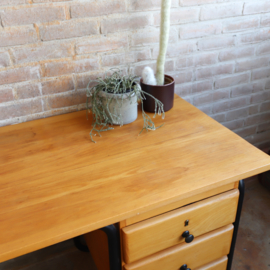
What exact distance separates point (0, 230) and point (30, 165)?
275mm

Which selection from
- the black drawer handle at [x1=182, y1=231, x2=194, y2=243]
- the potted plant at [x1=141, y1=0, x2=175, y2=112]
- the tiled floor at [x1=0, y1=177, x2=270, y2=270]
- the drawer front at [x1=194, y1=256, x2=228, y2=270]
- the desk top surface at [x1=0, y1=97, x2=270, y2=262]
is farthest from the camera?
the tiled floor at [x1=0, y1=177, x2=270, y2=270]

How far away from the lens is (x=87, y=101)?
3.97 ft

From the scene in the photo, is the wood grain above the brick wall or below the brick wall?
below

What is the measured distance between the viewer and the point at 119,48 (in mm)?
1249

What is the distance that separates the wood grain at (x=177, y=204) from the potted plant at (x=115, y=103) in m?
0.34

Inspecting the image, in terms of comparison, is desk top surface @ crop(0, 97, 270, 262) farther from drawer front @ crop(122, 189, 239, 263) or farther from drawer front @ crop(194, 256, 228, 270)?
drawer front @ crop(194, 256, 228, 270)

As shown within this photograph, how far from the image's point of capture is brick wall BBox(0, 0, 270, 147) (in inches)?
43.1

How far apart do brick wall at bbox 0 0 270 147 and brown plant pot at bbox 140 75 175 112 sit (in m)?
0.19

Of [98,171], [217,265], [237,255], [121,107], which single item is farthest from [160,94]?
[237,255]

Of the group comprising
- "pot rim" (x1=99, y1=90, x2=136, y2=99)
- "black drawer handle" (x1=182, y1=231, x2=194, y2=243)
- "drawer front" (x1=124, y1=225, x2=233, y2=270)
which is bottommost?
"drawer front" (x1=124, y1=225, x2=233, y2=270)

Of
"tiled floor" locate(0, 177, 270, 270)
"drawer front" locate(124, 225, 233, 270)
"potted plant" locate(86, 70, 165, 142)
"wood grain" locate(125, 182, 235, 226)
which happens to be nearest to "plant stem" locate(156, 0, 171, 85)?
"potted plant" locate(86, 70, 165, 142)

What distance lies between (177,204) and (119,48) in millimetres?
732

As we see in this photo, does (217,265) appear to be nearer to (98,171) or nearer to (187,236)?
(187,236)

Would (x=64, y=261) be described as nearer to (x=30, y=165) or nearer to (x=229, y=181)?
(x=30, y=165)
